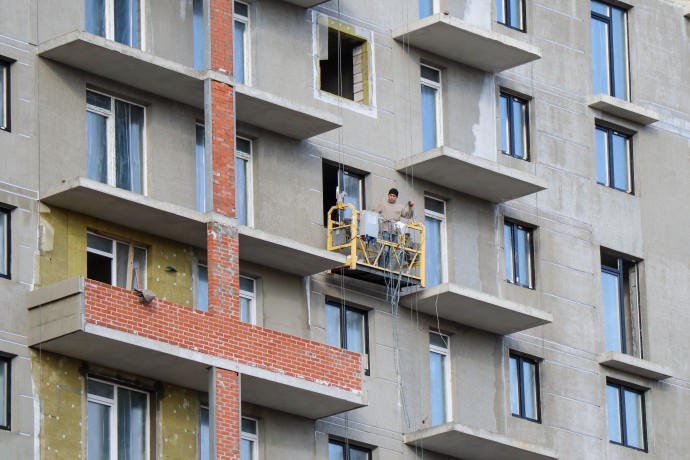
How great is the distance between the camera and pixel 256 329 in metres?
53.7

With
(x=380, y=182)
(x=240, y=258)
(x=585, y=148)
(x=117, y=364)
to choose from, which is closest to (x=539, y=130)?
(x=585, y=148)

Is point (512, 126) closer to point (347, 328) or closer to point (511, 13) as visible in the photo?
point (511, 13)

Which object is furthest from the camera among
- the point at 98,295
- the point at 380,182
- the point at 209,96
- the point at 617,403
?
the point at 617,403

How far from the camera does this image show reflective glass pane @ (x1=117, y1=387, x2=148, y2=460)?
52250 mm

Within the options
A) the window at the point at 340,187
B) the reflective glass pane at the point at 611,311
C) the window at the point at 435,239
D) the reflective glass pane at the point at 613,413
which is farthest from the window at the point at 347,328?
the reflective glass pane at the point at 611,311

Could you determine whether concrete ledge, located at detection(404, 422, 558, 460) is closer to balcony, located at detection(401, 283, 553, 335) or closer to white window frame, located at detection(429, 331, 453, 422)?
white window frame, located at detection(429, 331, 453, 422)

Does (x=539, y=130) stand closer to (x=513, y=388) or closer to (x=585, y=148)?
(x=585, y=148)

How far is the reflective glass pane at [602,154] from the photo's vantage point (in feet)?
211

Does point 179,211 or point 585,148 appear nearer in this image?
point 179,211

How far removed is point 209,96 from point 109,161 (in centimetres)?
257

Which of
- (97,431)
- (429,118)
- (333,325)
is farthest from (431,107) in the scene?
(97,431)

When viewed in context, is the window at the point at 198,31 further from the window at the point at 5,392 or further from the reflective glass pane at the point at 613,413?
the reflective glass pane at the point at 613,413

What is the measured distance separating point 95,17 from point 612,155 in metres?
15.8

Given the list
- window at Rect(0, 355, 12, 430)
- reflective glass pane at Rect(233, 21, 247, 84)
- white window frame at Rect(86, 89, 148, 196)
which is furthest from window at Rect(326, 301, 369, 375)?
window at Rect(0, 355, 12, 430)
